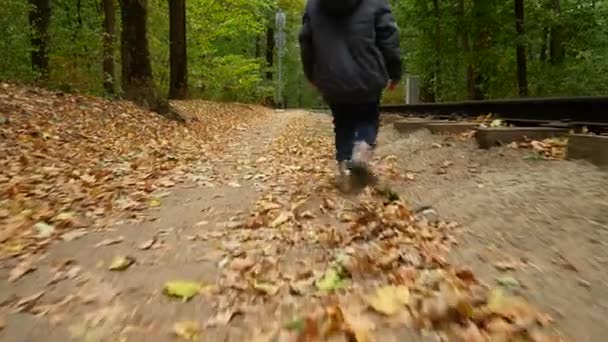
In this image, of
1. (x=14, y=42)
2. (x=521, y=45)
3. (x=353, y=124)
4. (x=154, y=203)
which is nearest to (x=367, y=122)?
(x=353, y=124)

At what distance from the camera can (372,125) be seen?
4.49 metres

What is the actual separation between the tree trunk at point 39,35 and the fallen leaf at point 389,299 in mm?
11408

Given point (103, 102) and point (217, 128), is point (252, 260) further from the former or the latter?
point (217, 128)

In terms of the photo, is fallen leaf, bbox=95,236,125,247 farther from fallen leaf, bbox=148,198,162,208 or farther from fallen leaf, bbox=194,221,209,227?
fallen leaf, bbox=148,198,162,208

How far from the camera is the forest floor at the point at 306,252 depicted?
2070mm

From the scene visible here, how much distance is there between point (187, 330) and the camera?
2.10 meters

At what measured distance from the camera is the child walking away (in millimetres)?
4266

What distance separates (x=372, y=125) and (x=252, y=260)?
1.97m

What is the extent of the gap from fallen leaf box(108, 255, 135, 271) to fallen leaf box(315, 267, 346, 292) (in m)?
1.11

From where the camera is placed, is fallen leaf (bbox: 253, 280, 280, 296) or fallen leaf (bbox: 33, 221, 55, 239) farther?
fallen leaf (bbox: 33, 221, 55, 239)

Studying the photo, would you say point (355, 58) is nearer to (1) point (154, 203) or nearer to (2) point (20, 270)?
(1) point (154, 203)

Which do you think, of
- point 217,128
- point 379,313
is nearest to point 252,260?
point 379,313

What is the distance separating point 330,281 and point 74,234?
201 centimetres

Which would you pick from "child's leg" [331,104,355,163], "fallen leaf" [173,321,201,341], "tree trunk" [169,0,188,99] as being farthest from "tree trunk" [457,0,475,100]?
"fallen leaf" [173,321,201,341]
